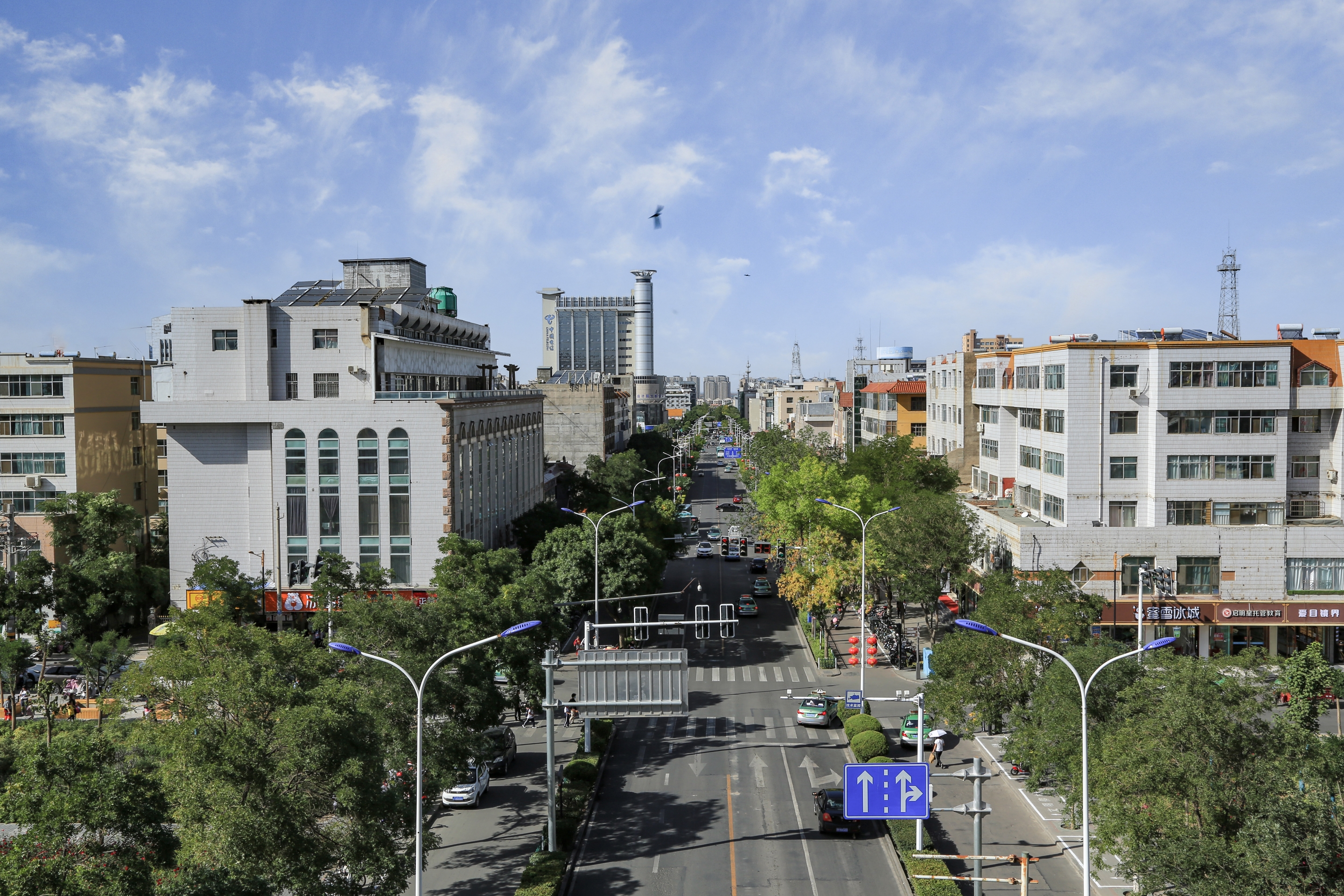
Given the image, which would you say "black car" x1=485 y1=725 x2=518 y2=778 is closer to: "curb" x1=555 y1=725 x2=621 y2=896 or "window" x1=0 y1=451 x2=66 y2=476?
"curb" x1=555 y1=725 x2=621 y2=896

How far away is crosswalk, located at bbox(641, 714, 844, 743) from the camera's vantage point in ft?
145

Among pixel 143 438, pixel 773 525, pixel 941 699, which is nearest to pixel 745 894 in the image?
pixel 941 699

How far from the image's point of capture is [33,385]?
64.6 m

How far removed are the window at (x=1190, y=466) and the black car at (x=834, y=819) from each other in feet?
99.2

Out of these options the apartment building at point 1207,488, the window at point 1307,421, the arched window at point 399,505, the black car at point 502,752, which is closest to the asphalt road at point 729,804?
the black car at point 502,752

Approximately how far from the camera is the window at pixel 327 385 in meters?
58.6

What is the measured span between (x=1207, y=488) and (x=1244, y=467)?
7.38ft

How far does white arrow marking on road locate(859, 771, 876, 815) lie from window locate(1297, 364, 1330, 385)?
1558 inches

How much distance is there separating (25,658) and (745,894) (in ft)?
122

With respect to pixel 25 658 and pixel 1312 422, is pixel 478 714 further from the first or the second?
pixel 1312 422

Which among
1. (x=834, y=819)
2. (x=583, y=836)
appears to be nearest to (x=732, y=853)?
(x=834, y=819)

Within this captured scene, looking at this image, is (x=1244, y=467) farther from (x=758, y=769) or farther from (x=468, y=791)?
(x=468, y=791)

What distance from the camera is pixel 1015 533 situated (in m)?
54.0

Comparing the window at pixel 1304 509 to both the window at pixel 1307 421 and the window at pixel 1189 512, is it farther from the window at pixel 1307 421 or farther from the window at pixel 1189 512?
the window at pixel 1189 512
